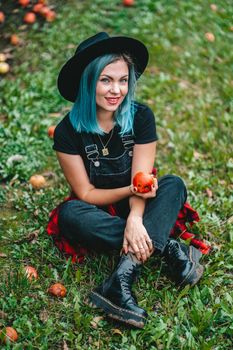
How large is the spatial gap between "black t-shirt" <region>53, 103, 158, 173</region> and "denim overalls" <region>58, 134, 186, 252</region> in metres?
0.04

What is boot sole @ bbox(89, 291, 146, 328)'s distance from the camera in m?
3.07

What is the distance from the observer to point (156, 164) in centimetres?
482

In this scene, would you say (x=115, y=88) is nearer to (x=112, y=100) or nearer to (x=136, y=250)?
(x=112, y=100)

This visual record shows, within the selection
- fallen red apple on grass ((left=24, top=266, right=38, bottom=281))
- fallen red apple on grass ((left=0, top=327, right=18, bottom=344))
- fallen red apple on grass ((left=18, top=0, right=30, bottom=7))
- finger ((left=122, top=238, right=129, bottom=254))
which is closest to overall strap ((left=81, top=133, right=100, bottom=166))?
finger ((left=122, top=238, right=129, bottom=254))

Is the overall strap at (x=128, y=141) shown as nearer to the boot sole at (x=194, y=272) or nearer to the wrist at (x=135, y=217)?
the wrist at (x=135, y=217)

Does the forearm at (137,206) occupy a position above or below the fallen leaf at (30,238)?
above

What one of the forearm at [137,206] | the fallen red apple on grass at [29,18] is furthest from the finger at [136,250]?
the fallen red apple on grass at [29,18]

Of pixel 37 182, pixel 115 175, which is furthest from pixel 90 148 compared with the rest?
pixel 37 182

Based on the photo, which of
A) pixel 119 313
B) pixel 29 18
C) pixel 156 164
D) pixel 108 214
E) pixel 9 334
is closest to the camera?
pixel 9 334

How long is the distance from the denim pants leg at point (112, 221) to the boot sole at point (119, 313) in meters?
0.39

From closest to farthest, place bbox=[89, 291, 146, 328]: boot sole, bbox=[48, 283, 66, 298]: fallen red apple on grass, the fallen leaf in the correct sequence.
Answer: bbox=[89, 291, 146, 328]: boot sole
bbox=[48, 283, 66, 298]: fallen red apple on grass
the fallen leaf

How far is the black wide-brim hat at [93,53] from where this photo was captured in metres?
3.21

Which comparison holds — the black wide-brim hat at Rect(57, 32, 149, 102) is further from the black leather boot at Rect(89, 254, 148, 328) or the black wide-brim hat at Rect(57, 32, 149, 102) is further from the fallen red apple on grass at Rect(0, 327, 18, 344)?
the fallen red apple on grass at Rect(0, 327, 18, 344)

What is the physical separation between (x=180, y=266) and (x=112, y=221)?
52 centimetres
